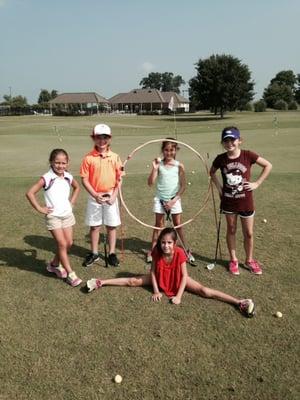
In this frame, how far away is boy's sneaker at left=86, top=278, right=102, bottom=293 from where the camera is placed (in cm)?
568

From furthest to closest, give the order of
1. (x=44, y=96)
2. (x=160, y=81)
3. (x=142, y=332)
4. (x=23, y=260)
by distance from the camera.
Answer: (x=160, y=81), (x=44, y=96), (x=23, y=260), (x=142, y=332)

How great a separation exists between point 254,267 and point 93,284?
7.72 feet

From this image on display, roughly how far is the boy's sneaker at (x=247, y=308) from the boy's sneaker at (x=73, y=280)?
223 cm

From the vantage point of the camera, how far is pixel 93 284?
5.73 m

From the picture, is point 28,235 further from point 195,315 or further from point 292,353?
point 292,353

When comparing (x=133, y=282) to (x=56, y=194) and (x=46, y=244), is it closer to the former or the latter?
(x=56, y=194)

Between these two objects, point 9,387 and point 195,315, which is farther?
point 195,315

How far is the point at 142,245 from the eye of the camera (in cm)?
774

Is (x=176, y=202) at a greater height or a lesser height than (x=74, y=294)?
greater

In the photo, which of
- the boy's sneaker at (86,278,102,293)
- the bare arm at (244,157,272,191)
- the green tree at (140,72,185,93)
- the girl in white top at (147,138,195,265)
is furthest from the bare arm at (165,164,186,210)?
the green tree at (140,72,185,93)

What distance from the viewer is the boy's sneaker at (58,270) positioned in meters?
6.29

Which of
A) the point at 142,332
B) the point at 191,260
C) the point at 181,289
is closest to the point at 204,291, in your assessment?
the point at 181,289

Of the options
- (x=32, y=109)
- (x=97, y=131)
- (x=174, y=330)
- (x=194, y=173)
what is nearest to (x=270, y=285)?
(x=174, y=330)

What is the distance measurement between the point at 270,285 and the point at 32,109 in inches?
4312
